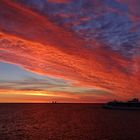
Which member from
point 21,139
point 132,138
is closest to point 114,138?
point 132,138

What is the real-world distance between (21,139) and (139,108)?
148 metres

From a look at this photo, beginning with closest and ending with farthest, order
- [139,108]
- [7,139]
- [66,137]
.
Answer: [7,139], [66,137], [139,108]

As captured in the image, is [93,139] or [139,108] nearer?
[93,139]

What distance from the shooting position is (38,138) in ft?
191

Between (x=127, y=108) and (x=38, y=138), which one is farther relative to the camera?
(x=127, y=108)

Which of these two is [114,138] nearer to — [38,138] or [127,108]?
[38,138]

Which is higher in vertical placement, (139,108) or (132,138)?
(139,108)

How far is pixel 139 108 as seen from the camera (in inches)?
7539

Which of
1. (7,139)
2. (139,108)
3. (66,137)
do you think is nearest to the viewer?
(7,139)

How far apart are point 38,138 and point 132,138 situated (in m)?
19.7

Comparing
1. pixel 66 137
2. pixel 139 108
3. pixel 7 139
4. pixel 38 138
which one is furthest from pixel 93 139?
pixel 139 108

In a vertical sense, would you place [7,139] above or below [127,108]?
Result: below

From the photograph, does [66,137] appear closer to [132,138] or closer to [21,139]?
[21,139]

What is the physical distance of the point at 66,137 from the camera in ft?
196
